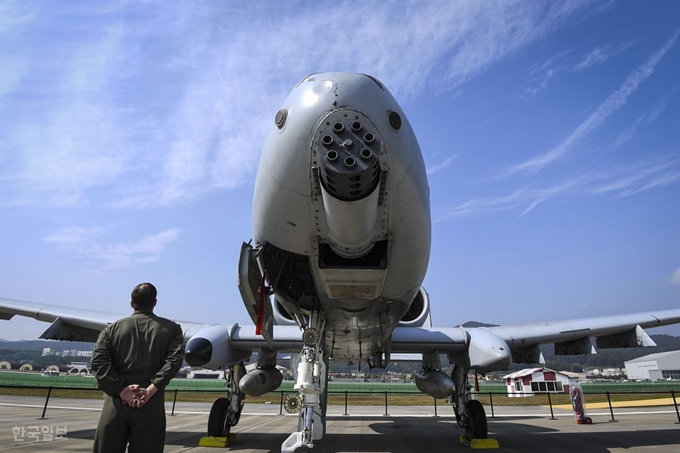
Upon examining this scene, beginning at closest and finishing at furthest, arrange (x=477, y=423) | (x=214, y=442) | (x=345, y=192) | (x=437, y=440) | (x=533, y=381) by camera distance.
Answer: (x=345, y=192)
(x=214, y=442)
(x=477, y=423)
(x=437, y=440)
(x=533, y=381)

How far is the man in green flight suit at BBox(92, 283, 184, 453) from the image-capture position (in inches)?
100

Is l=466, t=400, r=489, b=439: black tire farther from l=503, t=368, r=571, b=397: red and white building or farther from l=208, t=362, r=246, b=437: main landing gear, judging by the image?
l=503, t=368, r=571, b=397: red and white building

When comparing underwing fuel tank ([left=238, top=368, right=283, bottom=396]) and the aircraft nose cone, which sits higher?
the aircraft nose cone

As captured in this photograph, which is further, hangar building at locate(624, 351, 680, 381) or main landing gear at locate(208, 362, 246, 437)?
hangar building at locate(624, 351, 680, 381)

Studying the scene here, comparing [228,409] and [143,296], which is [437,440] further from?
[143,296]

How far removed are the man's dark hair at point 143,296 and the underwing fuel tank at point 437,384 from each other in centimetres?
630

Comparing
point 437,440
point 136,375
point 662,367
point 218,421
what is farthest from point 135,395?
point 662,367

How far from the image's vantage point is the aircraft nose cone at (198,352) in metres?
7.37

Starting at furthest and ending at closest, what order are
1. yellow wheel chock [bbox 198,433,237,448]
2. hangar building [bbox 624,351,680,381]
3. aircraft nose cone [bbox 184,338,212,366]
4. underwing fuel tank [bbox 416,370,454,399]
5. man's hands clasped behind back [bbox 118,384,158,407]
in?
hangar building [bbox 624,351,680,381], underwing fuel tank [bbox 416,370,454,399], yellow wheel chock [bbox 198,433,237,448], aircraft nose cone [bbox 184,338,212,366], man's hands clasped behind back [bbox 118,384,158,407]

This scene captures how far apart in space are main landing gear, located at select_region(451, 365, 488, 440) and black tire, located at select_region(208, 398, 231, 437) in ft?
16.1

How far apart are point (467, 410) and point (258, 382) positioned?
14.7 ft

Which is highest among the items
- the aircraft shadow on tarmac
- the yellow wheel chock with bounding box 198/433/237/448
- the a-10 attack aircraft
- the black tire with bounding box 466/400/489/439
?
the a-10 attack aircraft

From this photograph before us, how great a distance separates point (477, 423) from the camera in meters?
7.99

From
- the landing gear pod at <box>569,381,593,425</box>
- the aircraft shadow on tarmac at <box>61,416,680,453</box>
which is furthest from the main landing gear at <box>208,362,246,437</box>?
the landing gear pod at <box>569,381,593,425</box>
